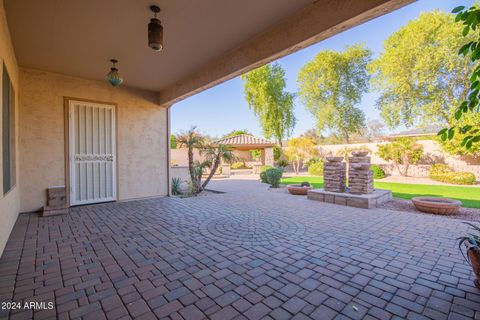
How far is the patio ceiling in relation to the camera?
2.92 m

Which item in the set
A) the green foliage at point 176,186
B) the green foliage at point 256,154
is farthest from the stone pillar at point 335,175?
the green foliage at point 256,154

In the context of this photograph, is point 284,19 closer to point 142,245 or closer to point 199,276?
point 199,276

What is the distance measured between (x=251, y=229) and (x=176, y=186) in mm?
4903

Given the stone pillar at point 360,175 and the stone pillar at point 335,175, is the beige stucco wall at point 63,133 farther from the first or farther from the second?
the stone pillar at point 360,175

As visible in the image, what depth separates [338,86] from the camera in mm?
19391

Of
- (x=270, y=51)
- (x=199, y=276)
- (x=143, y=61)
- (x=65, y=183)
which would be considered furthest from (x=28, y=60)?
(x=199, y=276)

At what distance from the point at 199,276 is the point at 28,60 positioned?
5576mm

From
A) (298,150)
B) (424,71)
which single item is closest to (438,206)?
(298,150)

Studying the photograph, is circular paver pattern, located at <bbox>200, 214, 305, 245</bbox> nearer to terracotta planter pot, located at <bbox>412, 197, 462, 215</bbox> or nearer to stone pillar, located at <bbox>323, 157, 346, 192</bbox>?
stone pillar, located at <bbox>323, 157, 346, 192</bbox>

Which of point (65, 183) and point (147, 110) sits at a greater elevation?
point (147, 110)

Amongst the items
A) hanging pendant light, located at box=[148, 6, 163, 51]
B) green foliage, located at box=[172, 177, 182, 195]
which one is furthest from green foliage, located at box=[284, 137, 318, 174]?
hanging pendant light, located at box=[148, 6, 163, 51]

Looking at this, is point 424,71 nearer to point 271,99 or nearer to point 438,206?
point 271,99

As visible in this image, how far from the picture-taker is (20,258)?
2.82 m

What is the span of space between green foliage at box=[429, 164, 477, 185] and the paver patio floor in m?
7.57
